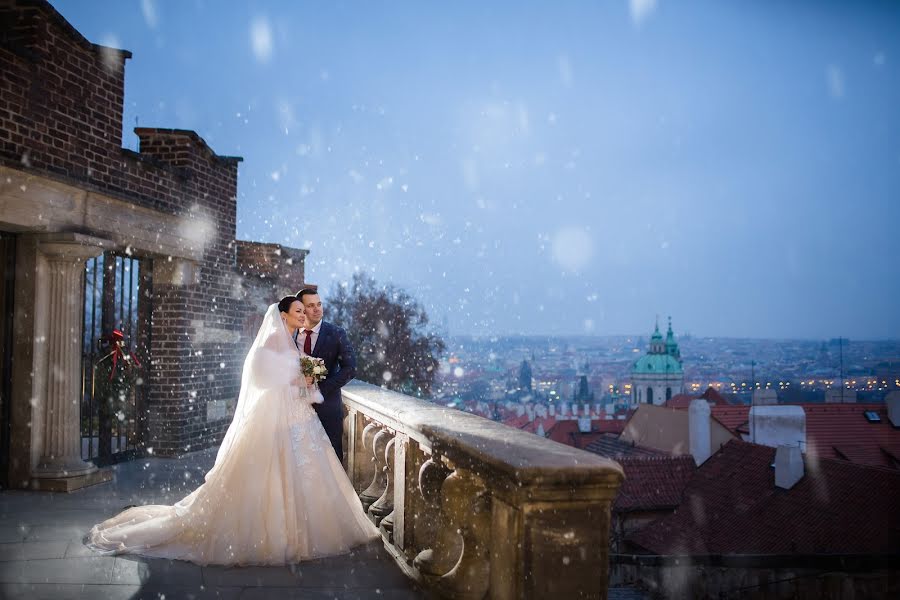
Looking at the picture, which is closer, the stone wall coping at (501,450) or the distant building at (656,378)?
the stone wall coping at (501,450)

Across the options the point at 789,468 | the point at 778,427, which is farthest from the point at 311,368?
the point at 778,427

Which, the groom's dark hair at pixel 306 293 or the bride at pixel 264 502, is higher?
the groom's dark hair at pixel 306 293

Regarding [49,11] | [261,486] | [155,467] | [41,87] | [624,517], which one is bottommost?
[624,517]

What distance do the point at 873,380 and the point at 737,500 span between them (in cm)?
3911

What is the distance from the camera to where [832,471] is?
22641 millimetres

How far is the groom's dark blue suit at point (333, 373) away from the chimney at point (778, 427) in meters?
30.7

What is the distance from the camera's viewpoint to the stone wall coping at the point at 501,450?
99.9 inches

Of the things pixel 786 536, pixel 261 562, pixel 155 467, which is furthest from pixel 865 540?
pixel 261 562

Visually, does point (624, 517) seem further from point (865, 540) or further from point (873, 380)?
point (873, 380)

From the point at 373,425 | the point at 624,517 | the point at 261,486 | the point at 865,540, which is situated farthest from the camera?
the point at 624,517

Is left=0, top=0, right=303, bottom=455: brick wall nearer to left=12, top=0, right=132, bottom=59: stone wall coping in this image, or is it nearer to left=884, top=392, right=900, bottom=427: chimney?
left=12, top=0, right=132, bottom=59: stone wall coping

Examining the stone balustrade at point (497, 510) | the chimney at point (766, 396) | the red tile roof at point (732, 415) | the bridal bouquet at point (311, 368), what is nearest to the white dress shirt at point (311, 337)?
the bridal bouquet at point (311, 368)

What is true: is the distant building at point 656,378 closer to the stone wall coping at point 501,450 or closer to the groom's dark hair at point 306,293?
the groom's dark hair at point 306,293

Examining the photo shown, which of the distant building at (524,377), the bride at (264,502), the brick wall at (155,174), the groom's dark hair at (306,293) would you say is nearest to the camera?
the bride at (264,502)
